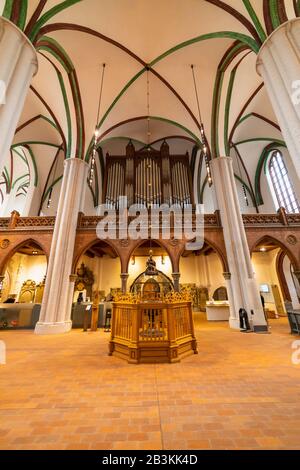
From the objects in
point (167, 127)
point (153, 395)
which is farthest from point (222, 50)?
point (153, 395)

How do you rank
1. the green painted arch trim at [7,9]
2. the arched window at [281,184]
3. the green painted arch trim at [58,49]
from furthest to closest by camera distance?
the arched window at [281,184], the green painted arch trim at [58,49], the green painted arch trim at [7,9]

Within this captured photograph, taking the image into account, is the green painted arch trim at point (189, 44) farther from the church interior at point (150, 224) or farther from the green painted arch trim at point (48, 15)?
the green painted arch trim at point (48, 15)

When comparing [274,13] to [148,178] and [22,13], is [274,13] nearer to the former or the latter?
[22,13]

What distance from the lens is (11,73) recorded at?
14.4 ft

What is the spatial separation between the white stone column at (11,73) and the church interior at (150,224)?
40mm

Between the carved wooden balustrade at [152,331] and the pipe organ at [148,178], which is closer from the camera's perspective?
the carved wooden balustrade at [152,331]

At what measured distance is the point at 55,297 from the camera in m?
7.91

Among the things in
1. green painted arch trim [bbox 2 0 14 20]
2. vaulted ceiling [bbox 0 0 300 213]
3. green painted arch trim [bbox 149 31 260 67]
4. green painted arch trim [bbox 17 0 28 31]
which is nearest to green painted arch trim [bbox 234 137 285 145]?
vaulted ceiling [bbox 0 0 300 213]

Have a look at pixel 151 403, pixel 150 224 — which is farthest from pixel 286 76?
pixel 150 224

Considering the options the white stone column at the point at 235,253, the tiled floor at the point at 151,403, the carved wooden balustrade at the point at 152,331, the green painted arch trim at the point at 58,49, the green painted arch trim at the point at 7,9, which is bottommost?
the tiled floor at the point at 151,403

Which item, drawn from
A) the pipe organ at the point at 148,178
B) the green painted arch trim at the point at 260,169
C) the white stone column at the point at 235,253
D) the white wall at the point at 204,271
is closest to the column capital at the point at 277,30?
the white stone column at the point at 235,253

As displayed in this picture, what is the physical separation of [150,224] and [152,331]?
21.4 ft

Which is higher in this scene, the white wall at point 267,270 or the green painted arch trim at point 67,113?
the green painted arch trim at point 67,113

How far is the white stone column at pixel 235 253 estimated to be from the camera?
7.68 metres
